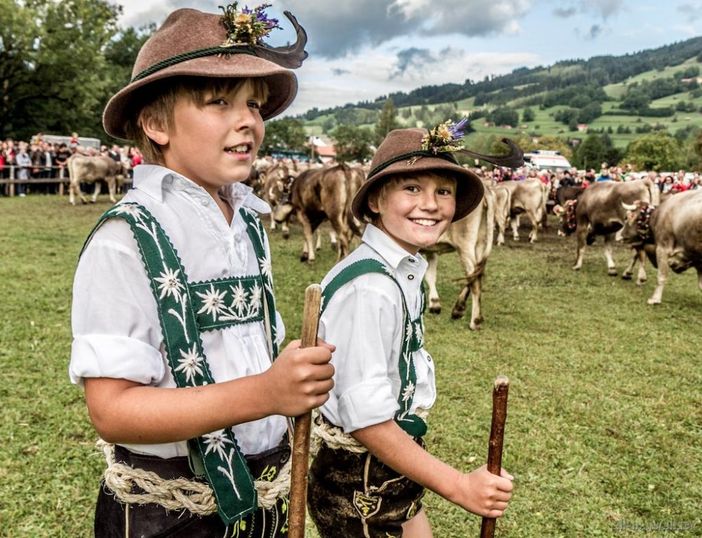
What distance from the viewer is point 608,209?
12.1 m

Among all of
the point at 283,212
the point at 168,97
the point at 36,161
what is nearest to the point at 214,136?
the point at 168,97

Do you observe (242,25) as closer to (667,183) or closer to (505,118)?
(667,183)

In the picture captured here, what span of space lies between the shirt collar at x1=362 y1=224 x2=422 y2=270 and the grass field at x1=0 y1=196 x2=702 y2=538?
2172 mm

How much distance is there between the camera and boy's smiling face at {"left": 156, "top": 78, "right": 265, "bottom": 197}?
1294 mm

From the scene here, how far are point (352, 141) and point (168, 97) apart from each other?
363ft

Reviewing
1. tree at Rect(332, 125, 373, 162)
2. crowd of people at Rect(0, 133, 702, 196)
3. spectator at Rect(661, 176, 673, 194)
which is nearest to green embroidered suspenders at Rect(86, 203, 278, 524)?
crowd of people at Rect(0, 133, 702, 196)

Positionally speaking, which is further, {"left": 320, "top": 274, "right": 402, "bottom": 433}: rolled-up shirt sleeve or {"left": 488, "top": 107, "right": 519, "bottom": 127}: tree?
{"left": 488, "top": 107, "right": 519, "bottom": 127}: tree

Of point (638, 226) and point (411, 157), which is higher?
point (411, 157)

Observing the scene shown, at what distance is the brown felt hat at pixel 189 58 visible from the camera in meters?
1.23

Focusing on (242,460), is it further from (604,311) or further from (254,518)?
(604,311)

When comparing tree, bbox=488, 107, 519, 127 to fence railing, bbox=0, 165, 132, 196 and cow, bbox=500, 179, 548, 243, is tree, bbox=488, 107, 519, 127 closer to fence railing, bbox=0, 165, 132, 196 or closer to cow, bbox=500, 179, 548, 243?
fence railing, bbox=0, 165, 132, 196

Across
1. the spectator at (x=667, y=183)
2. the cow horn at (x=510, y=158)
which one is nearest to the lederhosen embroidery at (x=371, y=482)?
the cow horn at (x=510, y=158)

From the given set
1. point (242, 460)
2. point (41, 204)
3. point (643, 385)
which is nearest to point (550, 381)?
point (643, 385)

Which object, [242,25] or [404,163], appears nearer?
[242,25]
